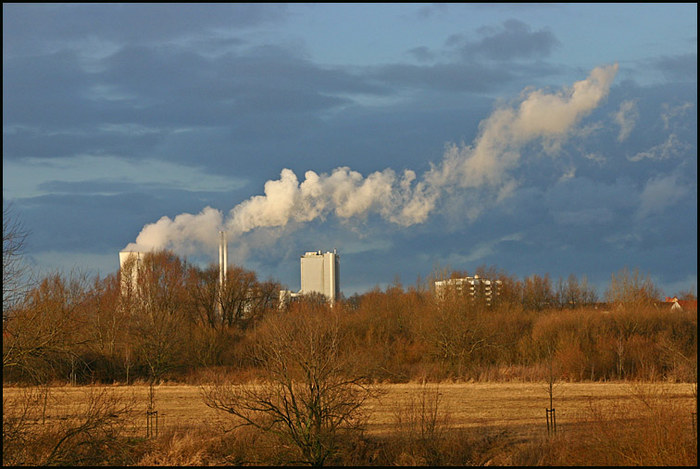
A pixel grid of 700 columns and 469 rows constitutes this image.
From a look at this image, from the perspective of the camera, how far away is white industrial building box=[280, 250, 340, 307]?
8069 centimetres

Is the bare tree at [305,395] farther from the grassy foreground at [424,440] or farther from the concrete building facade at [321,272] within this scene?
the concrete building facade at [321,272]

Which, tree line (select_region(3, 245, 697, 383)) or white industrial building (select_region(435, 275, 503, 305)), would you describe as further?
white industrial building (select_region(435, 275, 503, 305))

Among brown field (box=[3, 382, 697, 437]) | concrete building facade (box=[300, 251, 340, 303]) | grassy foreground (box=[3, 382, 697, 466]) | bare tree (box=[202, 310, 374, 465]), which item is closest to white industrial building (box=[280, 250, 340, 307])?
concrete building facade (box=[300, 251, 340, 303])

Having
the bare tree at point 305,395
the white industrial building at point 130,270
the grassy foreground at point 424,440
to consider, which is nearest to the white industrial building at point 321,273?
the white industrial building at point 130,270

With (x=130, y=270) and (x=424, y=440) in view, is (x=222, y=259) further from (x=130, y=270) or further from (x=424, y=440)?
(x=424, y=440)

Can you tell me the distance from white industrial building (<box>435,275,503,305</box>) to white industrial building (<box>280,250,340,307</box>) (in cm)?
2139

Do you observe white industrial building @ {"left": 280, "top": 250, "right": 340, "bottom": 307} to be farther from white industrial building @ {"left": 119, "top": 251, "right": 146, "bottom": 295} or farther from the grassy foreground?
the grassy foreground

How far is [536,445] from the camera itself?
1784 cm

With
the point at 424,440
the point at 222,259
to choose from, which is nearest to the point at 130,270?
the point at 222,259

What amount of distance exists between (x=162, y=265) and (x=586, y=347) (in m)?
38.5

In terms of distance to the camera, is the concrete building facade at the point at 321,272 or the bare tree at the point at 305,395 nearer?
the bare tree at the point at 305,395

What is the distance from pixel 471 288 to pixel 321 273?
27345 mm

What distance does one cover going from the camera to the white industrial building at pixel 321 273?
80.7 metres

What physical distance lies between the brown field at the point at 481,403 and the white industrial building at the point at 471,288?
1345cm
